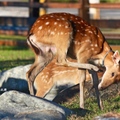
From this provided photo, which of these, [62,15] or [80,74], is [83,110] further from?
[62,15]

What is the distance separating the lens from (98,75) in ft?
33.8

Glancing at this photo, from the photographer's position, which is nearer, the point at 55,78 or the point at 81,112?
the point at 81,112

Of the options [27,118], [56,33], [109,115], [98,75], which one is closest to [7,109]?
[27,118]

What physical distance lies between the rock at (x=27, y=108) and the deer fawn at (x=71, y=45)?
139 cm

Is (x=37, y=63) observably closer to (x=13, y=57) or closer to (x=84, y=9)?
(x=13, y=57)

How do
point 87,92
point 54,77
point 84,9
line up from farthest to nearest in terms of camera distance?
point 84,9 < point 87,92 < point 54,77

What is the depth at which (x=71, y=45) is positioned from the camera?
951 centimetres

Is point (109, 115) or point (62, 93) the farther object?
point (62, 93)

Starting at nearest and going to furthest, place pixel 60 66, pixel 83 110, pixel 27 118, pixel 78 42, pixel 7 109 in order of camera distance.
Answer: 1. pixel 27 118
2. pixel 7 109
3. pixel 83 110
4. pixel 78 42
5. pixel 60 66

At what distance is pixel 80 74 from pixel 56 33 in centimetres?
69

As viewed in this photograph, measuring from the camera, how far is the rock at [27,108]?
23.9 ft

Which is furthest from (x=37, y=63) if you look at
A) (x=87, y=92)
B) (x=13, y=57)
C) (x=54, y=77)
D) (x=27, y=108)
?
(x=13, y=57)

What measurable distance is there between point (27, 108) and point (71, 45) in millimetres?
1948

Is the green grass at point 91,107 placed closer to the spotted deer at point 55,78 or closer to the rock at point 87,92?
the rock at point 87,92
